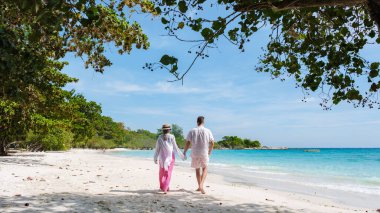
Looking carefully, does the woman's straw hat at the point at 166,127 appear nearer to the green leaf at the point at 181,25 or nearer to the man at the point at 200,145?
the man at the point at 200,145

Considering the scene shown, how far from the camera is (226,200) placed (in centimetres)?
826

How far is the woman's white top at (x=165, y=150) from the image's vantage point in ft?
29.6

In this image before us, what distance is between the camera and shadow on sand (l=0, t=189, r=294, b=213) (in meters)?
6.39

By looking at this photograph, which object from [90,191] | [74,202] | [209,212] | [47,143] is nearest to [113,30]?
[90,191]

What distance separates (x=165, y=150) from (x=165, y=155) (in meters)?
0.13

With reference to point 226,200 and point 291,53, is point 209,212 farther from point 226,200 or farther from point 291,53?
point 291,53

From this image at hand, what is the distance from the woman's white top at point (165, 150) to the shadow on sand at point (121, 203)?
0.84 m

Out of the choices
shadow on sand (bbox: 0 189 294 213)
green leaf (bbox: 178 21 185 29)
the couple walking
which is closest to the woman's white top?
the couple walking

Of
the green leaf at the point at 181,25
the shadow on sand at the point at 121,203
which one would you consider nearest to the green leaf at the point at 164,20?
the green leaf at the point at 181,25

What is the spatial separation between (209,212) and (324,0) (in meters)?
4.19

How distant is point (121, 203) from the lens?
7086 mm

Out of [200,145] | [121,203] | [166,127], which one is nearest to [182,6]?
[121,203]

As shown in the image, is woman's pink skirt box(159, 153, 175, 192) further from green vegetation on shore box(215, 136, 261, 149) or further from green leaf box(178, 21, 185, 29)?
green vegetation on shore box(215, 136, 261, 149)

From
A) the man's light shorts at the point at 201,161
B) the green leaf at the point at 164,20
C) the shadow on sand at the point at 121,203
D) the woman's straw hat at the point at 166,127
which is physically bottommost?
the shadow on sand at the point at 121,203
